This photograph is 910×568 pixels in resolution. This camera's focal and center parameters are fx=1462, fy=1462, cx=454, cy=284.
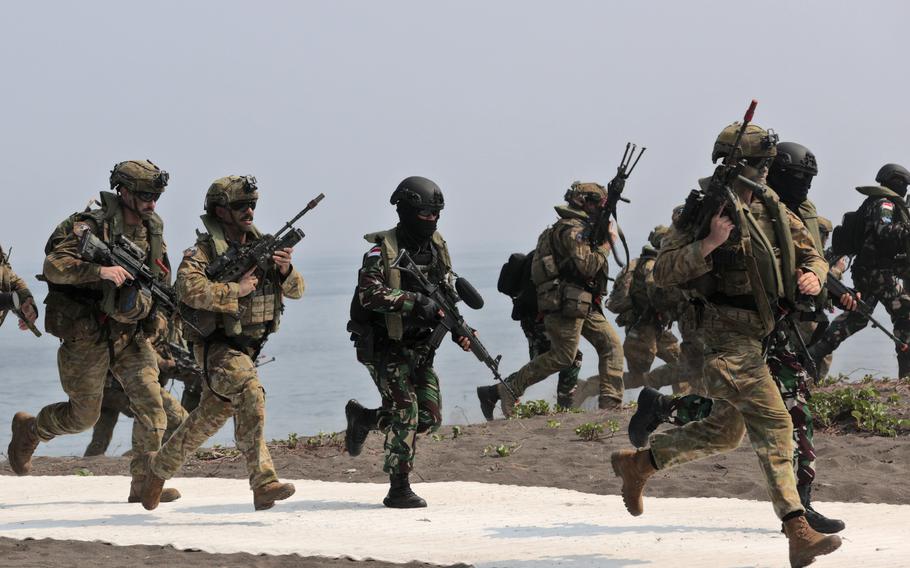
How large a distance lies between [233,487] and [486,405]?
4308mm

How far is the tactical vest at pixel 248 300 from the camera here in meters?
8.80

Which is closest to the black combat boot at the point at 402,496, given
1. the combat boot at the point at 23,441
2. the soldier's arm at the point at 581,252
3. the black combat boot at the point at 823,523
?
the combat boot at the point at 23,441

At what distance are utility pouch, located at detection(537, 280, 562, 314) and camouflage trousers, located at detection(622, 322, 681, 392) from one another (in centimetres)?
220

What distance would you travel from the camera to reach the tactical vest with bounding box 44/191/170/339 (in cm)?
916

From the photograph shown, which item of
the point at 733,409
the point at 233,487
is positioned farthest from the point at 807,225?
the point at 233,487

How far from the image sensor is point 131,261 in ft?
30.1

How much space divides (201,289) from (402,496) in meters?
1.87

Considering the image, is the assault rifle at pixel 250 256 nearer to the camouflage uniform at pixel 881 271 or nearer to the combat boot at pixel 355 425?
the combat boot at pixel 355 425

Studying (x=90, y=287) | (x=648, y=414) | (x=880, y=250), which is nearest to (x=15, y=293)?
(x=90, y=287)

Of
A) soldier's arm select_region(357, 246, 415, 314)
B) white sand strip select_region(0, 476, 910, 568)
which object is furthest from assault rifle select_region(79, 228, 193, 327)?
white sand strip select_region(0, 476, 910, 568)

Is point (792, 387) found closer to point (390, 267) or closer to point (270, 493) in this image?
point (390, 267)

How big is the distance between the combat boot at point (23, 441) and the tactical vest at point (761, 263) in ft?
15.9

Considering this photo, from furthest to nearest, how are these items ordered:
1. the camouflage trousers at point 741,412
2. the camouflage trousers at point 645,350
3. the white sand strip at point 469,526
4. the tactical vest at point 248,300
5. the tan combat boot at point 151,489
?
the camouflage trousers at point 645,350
the tan combat boot at point 151,489
the tactical vest at point 248,300
the white sand strip at point 469,526
the camouflage trousers at point 741,412

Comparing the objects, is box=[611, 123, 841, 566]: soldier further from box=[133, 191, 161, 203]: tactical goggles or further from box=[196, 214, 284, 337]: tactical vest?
box=[133, 191, 161, 203]: tactical goggles
